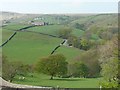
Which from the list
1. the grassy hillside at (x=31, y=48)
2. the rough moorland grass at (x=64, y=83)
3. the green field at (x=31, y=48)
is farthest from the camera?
the grassy hillside at (x=31, y=48)

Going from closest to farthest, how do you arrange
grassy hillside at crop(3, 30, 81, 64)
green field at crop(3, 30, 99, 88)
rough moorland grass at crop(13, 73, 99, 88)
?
rough moorland grass at crop(13, 73, 99, 88) < green field at crop(3, 30, 99, 88) < grassy hillside at crop(3, 30, 81, 64)

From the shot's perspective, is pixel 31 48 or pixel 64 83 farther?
pixel 31 48

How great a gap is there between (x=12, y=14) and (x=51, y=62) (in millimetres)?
150442

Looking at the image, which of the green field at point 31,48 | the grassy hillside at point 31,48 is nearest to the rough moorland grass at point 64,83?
the green field at point 31,48

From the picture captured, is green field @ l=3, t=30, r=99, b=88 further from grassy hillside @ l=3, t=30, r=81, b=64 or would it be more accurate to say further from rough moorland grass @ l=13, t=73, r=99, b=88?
rough moorland grass @ l=13, t=73, r=99, b=88

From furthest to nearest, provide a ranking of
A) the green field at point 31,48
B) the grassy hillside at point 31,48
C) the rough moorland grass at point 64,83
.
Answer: the grassy hillside at point 31,48
the green field at point 31,48
the rough moorland grass at point 64,83

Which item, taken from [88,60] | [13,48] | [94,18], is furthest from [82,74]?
[94,18]

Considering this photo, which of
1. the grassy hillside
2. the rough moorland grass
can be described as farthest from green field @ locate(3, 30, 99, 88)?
the rough moorland grass

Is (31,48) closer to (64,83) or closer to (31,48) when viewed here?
(31,48)

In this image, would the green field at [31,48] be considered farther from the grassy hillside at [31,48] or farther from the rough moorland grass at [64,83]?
the rough moorland grass at [64,83]

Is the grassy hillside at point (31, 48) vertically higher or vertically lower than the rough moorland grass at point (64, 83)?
higher

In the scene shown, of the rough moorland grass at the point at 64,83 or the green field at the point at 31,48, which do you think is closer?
the rough moorland grass at the point at 64,83

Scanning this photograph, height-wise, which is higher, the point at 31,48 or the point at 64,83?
the point at 31,48

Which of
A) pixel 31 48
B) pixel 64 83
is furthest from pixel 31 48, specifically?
Result: pixel 64 83
